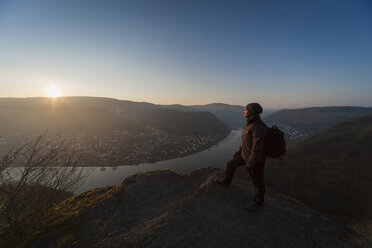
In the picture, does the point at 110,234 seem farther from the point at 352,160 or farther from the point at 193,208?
the point at 352,160

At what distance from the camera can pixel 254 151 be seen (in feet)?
11.7

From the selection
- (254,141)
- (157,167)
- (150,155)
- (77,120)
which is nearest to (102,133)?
(77,120)

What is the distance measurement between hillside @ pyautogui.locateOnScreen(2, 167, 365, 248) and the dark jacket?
5.76 ft

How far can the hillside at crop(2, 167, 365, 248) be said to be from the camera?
3.44 meters

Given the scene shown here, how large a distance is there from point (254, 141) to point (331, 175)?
40648 millimetres

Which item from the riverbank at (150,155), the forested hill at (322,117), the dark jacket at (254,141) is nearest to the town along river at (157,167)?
the riverbank at (150,155)

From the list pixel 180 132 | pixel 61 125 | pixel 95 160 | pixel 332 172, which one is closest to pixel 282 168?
pixel 332 172

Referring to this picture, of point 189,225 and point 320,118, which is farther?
point 320,118

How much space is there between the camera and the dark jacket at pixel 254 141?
11.5ft

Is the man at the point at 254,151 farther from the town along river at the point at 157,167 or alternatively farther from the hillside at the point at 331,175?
the town along river at the point at 157,167

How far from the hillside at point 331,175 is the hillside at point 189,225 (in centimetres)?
2106

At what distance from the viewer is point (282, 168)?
122 feet

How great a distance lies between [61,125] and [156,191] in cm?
9945

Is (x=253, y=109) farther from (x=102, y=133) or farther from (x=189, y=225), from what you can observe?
(x=102, y=133)
